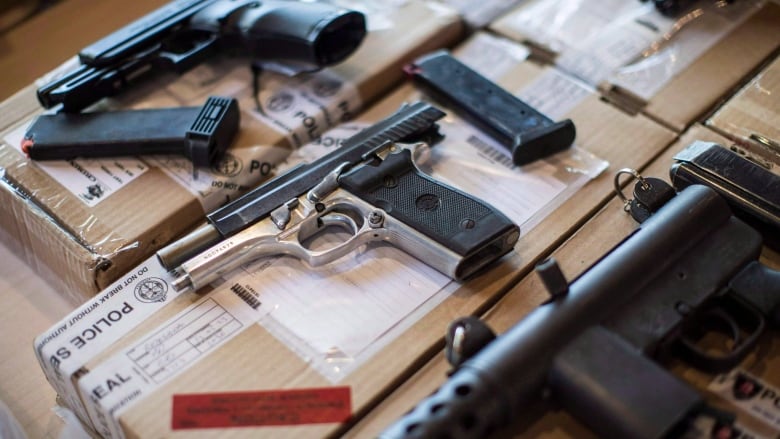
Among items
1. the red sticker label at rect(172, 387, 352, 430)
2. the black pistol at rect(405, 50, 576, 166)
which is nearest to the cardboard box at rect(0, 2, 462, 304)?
the black pistol at rect(405, 50, 576, 166)

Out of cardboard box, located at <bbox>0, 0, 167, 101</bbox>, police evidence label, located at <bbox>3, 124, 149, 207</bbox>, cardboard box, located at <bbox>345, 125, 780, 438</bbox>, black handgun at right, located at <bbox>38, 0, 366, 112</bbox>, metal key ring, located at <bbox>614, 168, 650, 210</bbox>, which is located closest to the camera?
cardboard box, located at <bbox>345, 125, 780, 438</bbox>

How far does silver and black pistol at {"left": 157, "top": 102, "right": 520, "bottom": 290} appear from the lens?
1161mm

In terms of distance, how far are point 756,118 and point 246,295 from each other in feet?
3.21

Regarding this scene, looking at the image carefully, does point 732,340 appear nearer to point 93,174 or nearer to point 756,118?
point 756,118

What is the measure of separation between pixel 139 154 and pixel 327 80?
1.34ft

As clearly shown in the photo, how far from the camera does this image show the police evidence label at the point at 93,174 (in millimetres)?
1367

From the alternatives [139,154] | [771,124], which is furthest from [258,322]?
[771,124]

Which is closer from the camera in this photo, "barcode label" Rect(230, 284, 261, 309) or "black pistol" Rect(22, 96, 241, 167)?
"barcode label" Rect(230, 284, 261, 309)

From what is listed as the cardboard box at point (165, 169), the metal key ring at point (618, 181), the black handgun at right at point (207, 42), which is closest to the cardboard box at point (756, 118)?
the metal key ring at point (618, 181)

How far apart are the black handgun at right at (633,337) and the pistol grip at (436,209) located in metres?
0.15

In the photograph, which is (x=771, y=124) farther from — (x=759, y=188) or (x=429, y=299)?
(x=429, y=299)

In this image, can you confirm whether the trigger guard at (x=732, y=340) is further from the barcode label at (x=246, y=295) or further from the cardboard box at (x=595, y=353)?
the barcode label at (x=246, y=295)

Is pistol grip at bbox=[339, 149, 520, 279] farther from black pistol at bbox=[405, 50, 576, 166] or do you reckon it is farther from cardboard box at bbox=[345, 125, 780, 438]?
black pistol at bbox=[405, 50, 576, 166]

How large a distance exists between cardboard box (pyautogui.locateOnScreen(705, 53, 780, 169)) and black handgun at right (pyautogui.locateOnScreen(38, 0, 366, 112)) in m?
0.73
